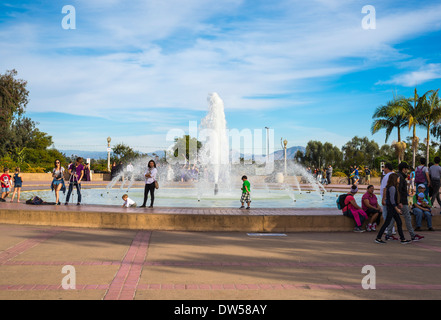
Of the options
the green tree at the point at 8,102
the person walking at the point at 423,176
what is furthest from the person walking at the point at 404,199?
the green tree at the point at 8,102

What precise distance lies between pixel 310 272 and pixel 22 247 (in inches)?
212

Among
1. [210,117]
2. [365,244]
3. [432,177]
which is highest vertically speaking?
[210,117]

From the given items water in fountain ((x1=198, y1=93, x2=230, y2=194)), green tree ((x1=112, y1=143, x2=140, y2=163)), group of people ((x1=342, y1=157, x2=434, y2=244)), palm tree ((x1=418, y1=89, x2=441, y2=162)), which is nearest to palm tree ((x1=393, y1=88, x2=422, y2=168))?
palm tree ((x1=418, y1=89, x2=441, y2=162))

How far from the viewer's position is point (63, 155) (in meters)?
55.6

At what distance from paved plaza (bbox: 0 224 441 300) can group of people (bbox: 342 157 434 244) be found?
1.57 feet

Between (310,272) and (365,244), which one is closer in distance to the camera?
(310,272)

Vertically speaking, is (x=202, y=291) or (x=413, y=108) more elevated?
(x=413, y=108)

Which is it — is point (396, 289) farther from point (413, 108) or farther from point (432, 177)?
point (413, 108)

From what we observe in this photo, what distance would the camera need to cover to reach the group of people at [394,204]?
8727 millimetres

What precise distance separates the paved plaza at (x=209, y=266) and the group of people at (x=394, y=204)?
478 mm

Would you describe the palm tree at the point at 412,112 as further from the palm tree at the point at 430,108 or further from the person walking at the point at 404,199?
the person walking at the point at 404,199

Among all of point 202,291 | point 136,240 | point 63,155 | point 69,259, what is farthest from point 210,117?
point 63,155

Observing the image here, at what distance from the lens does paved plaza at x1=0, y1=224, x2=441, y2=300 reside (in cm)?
508

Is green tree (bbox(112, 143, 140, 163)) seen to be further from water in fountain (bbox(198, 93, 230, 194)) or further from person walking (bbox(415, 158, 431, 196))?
person walking (bbox(415, 158, 431, 196))
